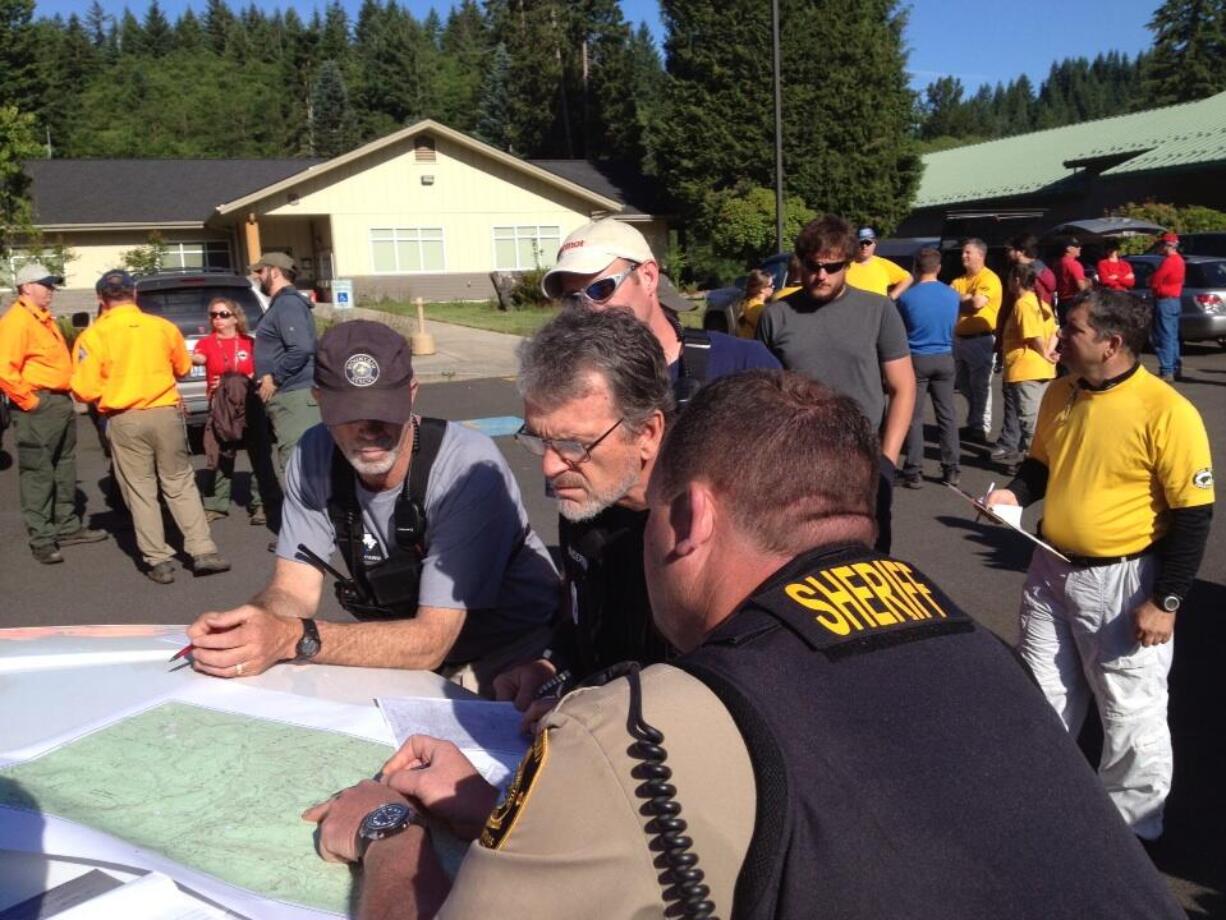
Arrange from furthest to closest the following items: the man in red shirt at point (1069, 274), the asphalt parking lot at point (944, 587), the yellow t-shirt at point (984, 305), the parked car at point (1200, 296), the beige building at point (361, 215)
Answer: the beige building at point (361, 215), the parked car at point (1200, 296), the man in red shirt at point (1069, 274), the yellow t-shirt at point (984, 305), the asphalt parking lot at point (944, 587)

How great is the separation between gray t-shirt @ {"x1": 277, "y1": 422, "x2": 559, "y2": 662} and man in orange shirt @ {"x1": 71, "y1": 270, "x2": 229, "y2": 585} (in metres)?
4.40

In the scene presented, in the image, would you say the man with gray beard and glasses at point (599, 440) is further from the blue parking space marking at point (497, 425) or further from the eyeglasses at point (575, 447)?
the blue parking space marking at point (497, 425)

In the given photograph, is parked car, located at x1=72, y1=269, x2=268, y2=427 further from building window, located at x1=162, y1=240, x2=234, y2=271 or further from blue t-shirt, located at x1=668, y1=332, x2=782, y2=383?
building window, located at x1=162, y1=240, x2=234, y2=271

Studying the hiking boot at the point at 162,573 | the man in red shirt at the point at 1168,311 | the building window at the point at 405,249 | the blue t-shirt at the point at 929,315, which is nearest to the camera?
the hiking boot at the point at 162,573

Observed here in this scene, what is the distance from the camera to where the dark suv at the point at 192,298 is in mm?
11164

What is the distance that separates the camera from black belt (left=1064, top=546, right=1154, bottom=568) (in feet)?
11.2

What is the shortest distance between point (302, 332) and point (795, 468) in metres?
6.65

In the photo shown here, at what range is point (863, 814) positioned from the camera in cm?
106

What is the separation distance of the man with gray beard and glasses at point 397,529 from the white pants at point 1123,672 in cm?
178

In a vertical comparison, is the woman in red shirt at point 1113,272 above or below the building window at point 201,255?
below

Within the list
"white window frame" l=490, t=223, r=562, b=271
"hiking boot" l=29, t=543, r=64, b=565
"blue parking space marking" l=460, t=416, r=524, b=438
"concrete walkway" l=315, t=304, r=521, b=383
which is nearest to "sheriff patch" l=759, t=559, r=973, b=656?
"hiking boot" l=29, t=543, r=64, b=565

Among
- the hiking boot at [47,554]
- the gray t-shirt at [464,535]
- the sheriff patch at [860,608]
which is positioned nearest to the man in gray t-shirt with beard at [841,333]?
the gray t-shirt at [464,535]

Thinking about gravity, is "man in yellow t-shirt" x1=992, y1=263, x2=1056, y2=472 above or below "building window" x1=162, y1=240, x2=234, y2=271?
below

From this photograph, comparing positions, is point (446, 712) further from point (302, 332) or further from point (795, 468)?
point (302, 332)
